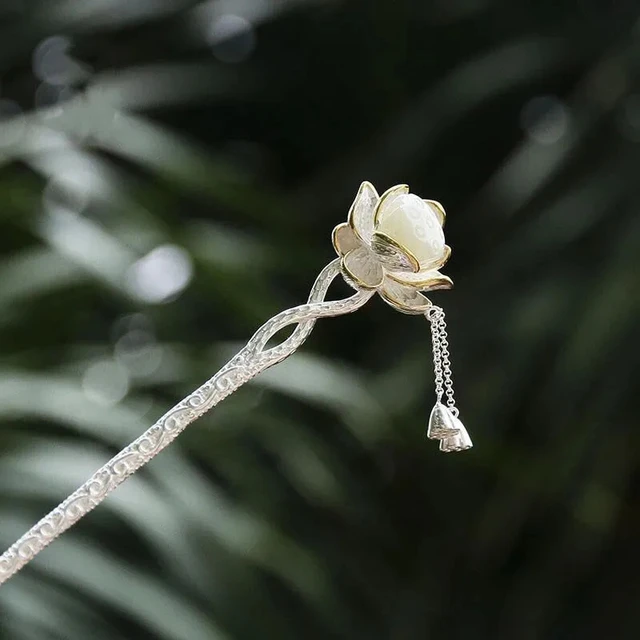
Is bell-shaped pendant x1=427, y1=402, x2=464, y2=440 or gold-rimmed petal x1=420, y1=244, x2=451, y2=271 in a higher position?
gold-rimmed petal x1=420, y1=244, x2=451, y2=271

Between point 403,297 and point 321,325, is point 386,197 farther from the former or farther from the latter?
point 321,325

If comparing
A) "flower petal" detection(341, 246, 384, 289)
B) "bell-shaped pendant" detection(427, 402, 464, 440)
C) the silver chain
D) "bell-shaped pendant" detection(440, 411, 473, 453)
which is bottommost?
"bell-shaped pendant" detection(440, 411, 473, 453)

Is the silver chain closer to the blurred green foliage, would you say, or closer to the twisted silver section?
the twisted silver section

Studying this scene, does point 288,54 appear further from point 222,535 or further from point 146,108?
point 222,535

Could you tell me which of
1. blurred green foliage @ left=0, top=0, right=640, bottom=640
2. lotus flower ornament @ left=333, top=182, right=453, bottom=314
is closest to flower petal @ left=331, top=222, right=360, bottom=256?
lotus flower ornament @ left=333, top=182, right=453, bottom=314

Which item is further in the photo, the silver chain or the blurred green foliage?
the blurred green foliage

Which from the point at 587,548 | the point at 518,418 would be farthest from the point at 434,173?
the point at 587,548

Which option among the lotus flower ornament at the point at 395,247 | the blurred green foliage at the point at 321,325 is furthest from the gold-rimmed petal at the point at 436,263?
the blurred green foliage at the point at 321,325
